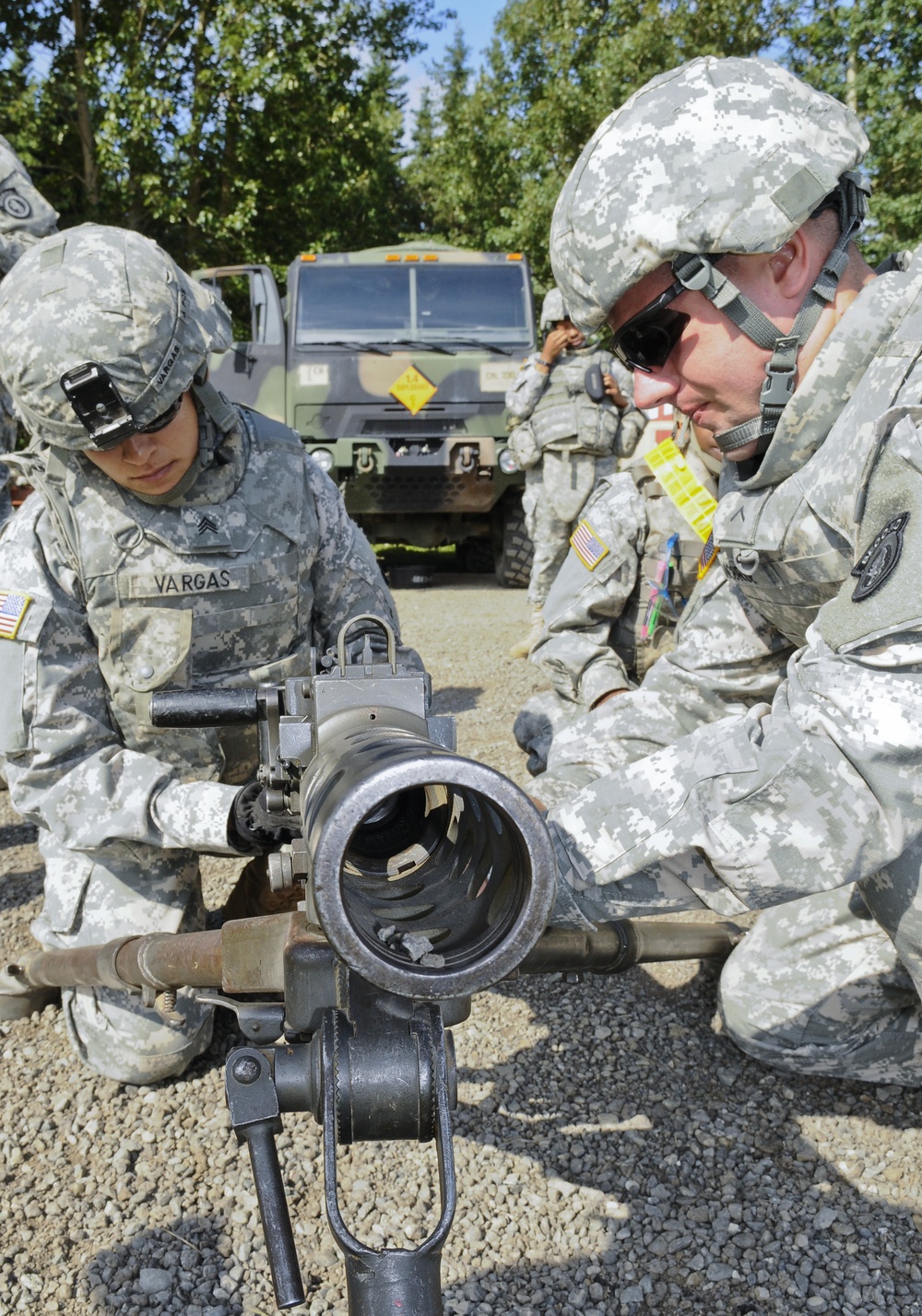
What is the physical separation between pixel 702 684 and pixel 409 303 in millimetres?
7684

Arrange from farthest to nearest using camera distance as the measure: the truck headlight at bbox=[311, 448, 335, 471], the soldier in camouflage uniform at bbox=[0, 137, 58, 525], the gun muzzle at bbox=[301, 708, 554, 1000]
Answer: the truck headlight at bbox=[311, 448, 335, 471] → the soldier in camouflage uniform at bbox=[0, 137, 58, 525] → the gun muzzle at bbox=[301, 708, 554, 1000]

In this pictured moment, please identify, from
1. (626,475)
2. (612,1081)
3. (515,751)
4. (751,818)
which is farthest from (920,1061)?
(515,751)

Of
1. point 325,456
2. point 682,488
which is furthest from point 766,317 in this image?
point 325,456

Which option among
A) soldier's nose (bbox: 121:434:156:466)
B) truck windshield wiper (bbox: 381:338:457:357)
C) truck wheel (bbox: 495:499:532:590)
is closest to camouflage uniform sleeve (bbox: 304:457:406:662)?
soldier's nose (bbox: 121:434:156:466)

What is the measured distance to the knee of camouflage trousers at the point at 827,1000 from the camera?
277 centimetres

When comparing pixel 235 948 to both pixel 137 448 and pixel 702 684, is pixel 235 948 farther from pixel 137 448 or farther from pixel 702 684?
pixel 702 684

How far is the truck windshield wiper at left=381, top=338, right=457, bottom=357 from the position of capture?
32.0ft

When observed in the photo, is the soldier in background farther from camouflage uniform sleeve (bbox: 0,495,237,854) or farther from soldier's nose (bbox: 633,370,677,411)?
soldier's nose (bbox: 633,370,677,411)

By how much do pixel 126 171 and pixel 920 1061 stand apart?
16393 mm

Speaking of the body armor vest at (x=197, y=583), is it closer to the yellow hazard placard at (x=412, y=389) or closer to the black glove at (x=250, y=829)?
the black glove at (x=250, y=829)

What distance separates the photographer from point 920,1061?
276cm

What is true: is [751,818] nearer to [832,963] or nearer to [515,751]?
[832,963]

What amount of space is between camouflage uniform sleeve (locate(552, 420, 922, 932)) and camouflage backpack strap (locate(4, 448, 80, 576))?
1821 mm

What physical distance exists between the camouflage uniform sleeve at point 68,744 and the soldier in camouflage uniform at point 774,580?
3.23ft
